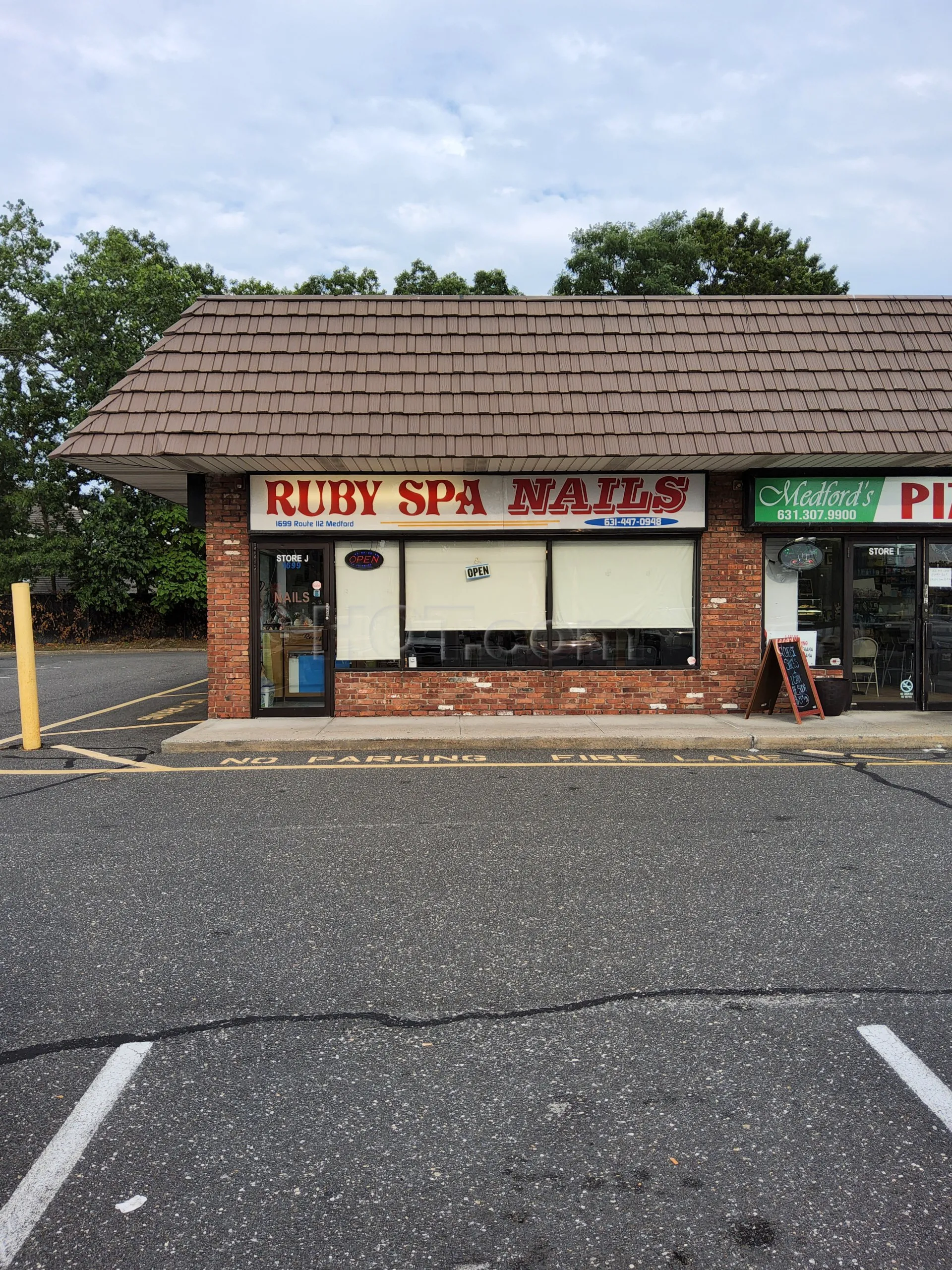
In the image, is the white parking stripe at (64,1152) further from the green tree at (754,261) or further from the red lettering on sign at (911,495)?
the green tree at (754,261)

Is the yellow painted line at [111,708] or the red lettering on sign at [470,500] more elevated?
the red lettering on sign at [470,500]

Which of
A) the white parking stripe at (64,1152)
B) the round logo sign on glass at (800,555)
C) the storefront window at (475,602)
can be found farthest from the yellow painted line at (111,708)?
the round logo sign on glass at (800,555)

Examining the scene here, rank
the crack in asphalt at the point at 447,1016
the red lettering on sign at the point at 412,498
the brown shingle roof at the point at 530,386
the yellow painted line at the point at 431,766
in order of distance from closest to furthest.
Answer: the crack in asphalt at the point at 447,1016, the yellow painted line at the point at 431,766, the brown shingle roof at the point at 530,386, the red lettering on sign at the point at 412,498

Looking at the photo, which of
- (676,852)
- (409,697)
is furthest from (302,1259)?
(409,697)

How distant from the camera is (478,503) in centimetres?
1104

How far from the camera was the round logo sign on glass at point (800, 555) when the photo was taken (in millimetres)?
11266

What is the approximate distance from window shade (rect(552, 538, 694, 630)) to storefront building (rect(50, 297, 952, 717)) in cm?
3

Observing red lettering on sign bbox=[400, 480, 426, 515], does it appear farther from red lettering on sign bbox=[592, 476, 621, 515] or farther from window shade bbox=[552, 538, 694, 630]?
red lettering on sign bbox=[592, 476, 621, 515]

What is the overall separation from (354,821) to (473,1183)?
13.4 ft

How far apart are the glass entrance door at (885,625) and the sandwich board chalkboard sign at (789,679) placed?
117 cm

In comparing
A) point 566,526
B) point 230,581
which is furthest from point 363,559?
point 566,526

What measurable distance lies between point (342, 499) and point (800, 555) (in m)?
6.01

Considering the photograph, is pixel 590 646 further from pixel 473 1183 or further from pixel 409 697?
pixel 473 1183

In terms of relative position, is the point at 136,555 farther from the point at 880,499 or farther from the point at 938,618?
the point at 938,618
